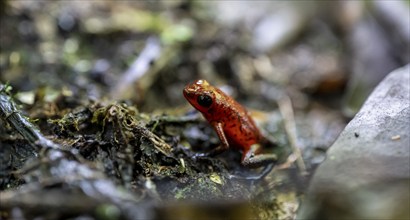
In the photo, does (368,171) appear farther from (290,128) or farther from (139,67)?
(139,67)

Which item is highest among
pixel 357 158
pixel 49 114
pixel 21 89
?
pixel 357 158

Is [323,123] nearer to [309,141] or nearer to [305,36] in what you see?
[309,141]

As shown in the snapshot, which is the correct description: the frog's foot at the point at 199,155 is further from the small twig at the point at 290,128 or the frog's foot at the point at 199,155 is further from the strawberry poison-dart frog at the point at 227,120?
the small twig at the point at 290,128

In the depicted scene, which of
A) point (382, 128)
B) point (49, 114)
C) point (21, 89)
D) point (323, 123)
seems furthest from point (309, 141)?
point (21, 89)

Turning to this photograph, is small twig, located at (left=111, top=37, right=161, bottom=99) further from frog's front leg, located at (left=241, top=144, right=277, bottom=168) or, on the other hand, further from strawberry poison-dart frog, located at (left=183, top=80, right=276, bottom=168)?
frog's front leg, located at (left=241, top=144, right=277, bottom=168)

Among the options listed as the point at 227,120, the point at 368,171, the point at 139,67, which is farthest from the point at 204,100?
the point at 139,67

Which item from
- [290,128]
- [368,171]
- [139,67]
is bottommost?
[290,128]
